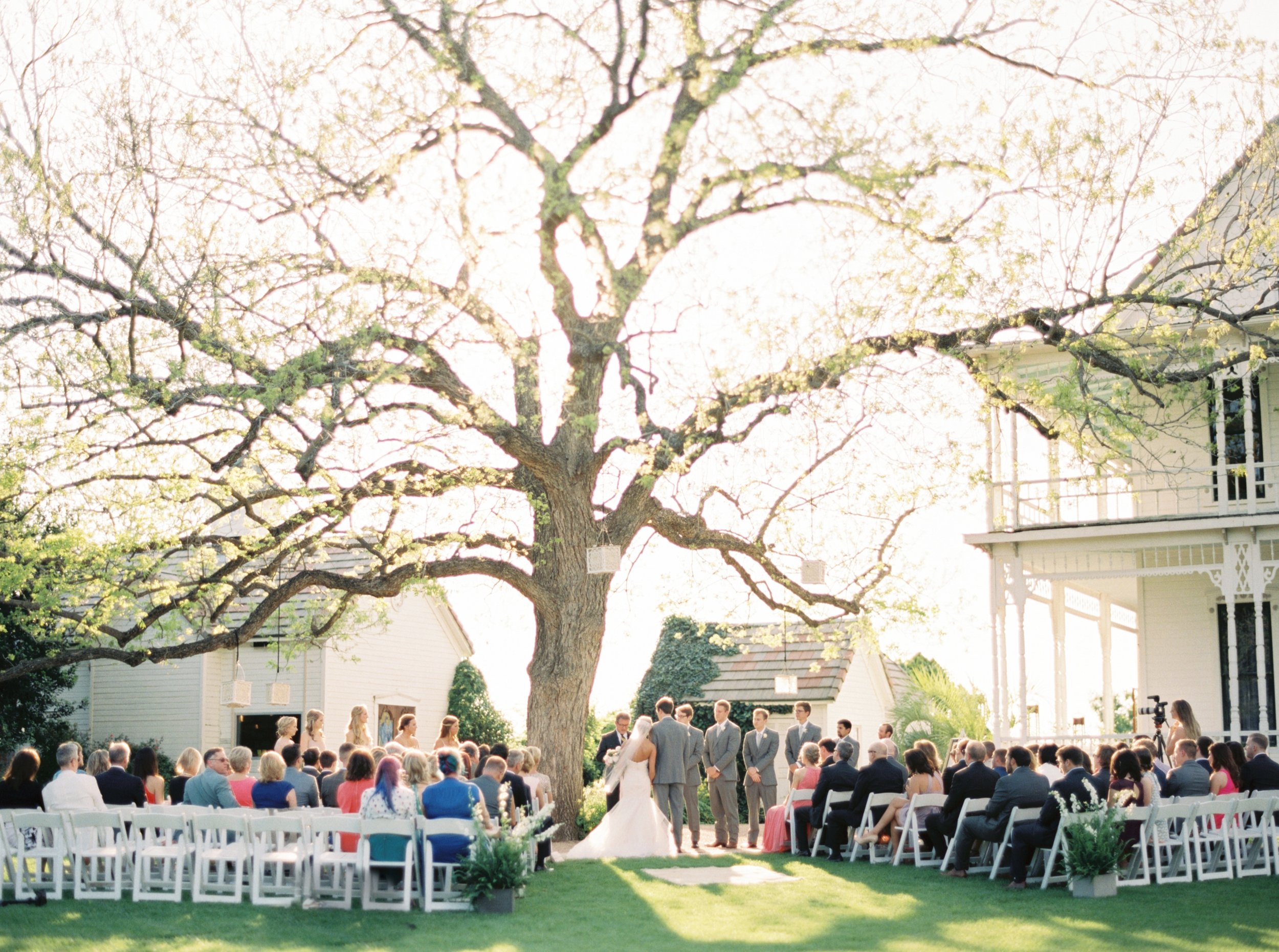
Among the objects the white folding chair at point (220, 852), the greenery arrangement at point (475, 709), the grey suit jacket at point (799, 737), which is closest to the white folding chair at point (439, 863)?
the white folding chair at point (220, 852)

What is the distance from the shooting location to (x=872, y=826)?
49.6 ft

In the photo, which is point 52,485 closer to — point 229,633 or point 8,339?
point 8,339

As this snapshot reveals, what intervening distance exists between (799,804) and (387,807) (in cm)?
620

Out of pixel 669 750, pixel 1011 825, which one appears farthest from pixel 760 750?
pixel 1011 825

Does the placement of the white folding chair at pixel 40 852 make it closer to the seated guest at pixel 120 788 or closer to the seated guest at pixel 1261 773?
the seated guest at pixel 120 788

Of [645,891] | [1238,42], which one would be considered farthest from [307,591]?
[1238,42]

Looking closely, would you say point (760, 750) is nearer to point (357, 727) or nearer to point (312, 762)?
point (357, 727)

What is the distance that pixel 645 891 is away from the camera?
41.5ft

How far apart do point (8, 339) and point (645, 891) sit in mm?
8767

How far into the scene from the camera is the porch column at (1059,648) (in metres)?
22.1

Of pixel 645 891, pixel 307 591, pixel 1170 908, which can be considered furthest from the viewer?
pixel 307 591

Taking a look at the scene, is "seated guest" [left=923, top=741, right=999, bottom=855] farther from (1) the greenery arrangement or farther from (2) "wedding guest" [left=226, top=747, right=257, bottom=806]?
(1) the greenery arrangement

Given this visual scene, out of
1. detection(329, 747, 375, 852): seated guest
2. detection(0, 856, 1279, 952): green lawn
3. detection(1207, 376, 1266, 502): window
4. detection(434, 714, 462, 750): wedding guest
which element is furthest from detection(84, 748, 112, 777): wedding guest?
→ detection(1207, 376, 1266, 502): window

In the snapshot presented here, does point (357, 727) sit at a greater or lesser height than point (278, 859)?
greater
